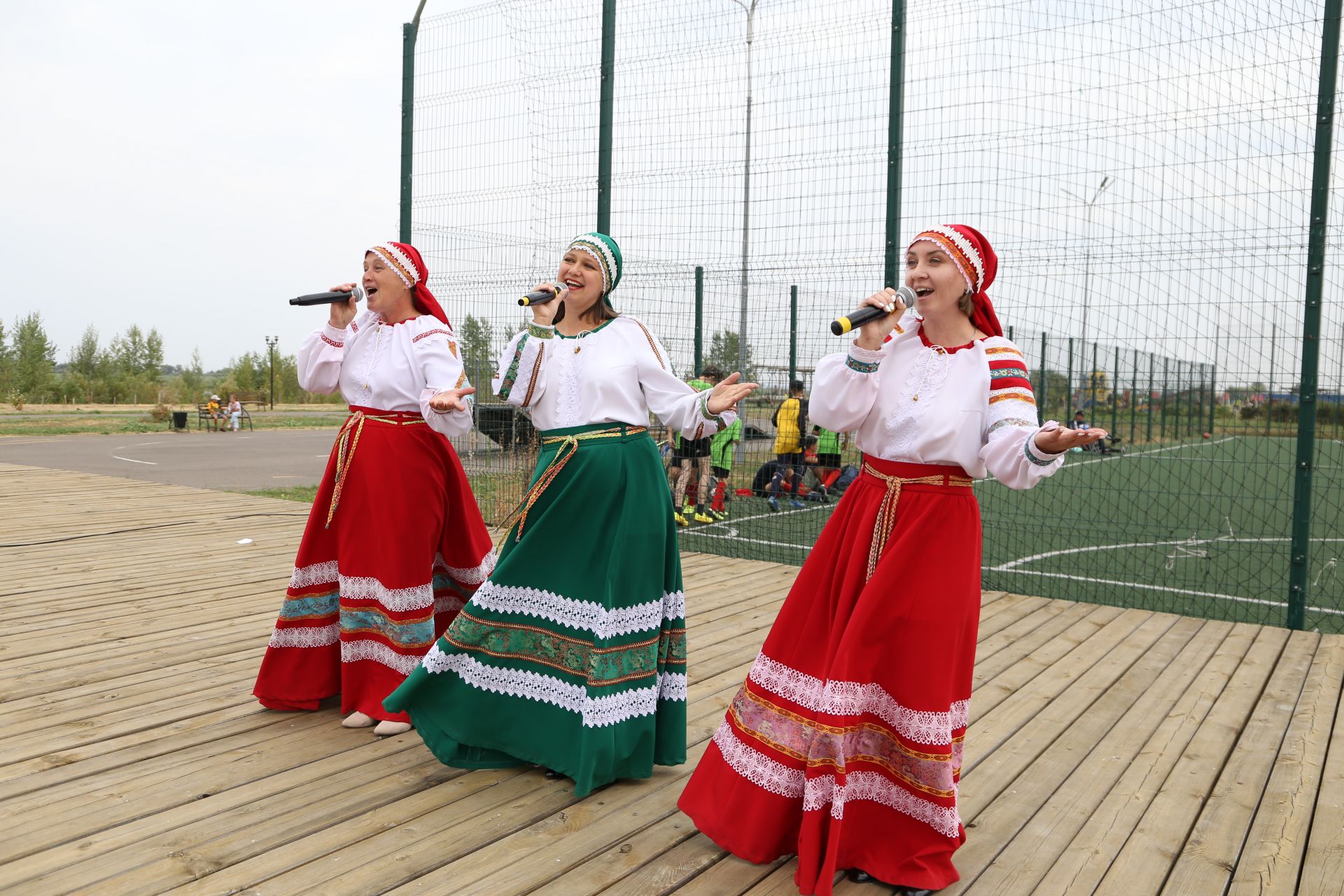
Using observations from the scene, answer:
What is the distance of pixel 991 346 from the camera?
2553 millimetres

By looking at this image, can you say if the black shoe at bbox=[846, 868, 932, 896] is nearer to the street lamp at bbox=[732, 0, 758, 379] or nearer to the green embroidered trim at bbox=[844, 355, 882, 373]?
the green embroidered trim at bbox=[844, 355, 882, 373]

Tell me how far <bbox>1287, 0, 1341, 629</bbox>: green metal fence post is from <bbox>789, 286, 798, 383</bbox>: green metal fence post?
110 inches

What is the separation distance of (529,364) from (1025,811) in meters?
2.04

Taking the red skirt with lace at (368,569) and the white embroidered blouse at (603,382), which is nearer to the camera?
the white embroidered blouse at (603,382)

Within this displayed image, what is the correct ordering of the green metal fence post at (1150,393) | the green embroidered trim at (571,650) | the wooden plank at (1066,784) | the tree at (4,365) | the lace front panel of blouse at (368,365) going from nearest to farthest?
1. the wooden plank at (1066,784)
2. the green embroidered trim at (571,650)
3. the lace front panel of blouse at (368,365)
4. the green metal fence post at (1150,393)
5. the tree at (4,365)

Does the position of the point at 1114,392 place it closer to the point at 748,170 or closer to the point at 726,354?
the point at 726,354

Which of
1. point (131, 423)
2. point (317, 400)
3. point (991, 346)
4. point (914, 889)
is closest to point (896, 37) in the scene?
point (991, 346)

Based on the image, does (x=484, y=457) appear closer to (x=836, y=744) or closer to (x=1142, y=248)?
(x=1142, y=248)

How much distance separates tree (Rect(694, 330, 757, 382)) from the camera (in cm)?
723

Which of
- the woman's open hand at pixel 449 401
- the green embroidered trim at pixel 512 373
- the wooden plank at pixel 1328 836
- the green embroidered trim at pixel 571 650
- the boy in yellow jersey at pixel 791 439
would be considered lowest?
the wooden plank at pixel 1328 836

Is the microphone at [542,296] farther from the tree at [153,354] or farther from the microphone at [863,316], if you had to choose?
the tree at [153,354]

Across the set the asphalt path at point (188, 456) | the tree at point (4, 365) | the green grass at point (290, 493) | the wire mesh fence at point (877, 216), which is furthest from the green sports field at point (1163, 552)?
the tree at point (4, 365)

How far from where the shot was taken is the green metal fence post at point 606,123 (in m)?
6.80

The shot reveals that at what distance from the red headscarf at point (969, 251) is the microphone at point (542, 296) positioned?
126 centimetres
